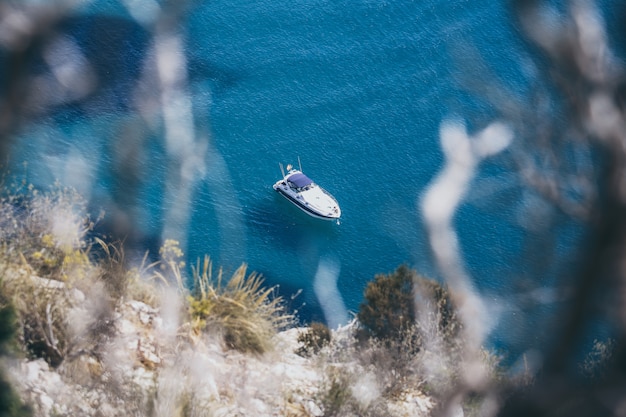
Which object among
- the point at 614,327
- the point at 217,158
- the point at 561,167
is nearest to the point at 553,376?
the point at 614,327

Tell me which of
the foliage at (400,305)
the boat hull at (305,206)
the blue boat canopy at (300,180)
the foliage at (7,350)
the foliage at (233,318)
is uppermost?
the foliage at (7,350)

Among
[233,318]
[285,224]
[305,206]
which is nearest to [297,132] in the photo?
[305,206]

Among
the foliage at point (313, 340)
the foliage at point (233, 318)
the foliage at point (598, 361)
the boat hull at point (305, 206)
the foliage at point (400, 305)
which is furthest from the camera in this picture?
the boat hull at point (305, 206)

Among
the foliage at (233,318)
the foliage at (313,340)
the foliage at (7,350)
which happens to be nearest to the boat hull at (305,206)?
the foliage at (313,340)

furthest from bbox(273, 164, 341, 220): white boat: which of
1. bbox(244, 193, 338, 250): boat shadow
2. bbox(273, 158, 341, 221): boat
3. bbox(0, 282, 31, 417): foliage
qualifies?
bbox(0, 282, 31, 417): foliage

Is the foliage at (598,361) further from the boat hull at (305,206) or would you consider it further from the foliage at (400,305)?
the boat hull at (305,206)

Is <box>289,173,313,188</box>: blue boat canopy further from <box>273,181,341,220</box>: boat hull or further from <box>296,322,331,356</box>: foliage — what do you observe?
<box>296,322,331,356</box>: foliage

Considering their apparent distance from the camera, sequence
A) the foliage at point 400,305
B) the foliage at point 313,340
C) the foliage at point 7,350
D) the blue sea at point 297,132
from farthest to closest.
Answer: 1. the blue sea at point 297,132
2. the foliage at point 313,340
3. the foliage at point 400,305
4. the foliage at point 7,350
